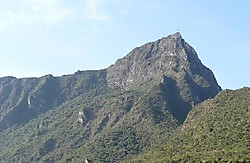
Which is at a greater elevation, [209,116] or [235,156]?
[209,116]

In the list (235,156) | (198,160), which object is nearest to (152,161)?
(198,160)

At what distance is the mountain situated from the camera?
151 m

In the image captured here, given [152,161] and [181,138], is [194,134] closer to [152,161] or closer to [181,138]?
[181,138]

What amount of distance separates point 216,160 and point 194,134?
43.2 metres

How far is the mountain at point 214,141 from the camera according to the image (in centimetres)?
15075

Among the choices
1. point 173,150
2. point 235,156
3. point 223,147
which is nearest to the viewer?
point 235,156

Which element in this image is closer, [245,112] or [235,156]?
[235,156]

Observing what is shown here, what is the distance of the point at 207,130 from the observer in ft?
601

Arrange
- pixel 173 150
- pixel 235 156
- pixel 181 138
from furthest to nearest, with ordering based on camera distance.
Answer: pixel 181 138
pixel 173 150
pixel 235 156

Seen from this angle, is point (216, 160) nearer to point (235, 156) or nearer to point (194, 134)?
point (235, 156)

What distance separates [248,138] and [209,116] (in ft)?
116

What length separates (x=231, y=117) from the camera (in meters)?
187

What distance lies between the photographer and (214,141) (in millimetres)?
169875

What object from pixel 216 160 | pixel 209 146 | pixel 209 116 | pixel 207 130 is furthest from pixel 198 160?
pixel 209 116
